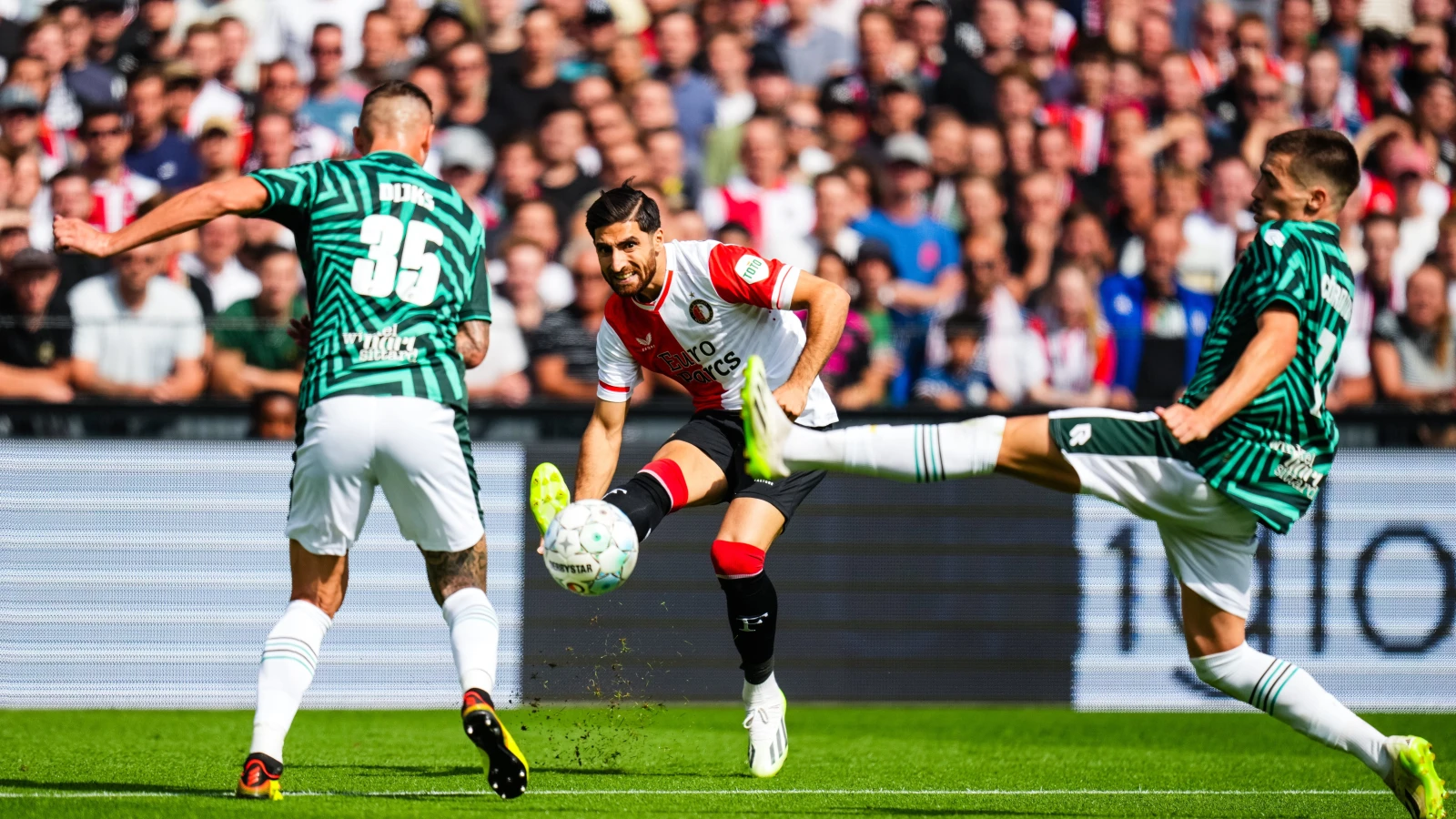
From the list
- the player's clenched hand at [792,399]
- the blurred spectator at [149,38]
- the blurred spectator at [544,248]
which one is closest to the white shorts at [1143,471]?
the player's clenched hand at [792,399]

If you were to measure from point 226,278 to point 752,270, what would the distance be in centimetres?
526

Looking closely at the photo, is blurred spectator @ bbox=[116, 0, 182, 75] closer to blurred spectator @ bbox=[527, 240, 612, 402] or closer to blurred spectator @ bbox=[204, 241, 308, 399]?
blurred spectator @ bbox=[204, 241, 308, 399]

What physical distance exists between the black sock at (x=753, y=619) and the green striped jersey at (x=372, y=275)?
5.93 feet

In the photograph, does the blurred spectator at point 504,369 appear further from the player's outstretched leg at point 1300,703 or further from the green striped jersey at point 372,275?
the player's outstretched leg at point 1300,703

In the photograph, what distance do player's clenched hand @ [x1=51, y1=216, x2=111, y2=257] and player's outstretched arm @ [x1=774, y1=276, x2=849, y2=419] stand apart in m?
2.34

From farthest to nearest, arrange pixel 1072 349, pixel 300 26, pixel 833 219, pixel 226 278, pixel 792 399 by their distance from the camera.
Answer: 1. pixel 300 26
2. pixel 833 219
3. pixel 226 278
4. pixel 1072 349
5. pixel 792 399

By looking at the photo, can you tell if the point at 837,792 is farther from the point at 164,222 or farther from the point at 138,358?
the point at 138,358

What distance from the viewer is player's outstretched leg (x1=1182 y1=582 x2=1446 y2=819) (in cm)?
540

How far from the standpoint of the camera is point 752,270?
680 cm

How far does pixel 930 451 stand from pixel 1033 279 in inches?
261

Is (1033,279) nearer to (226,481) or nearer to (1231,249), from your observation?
(1231,249)

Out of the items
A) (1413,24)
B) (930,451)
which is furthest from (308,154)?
(1413,24)

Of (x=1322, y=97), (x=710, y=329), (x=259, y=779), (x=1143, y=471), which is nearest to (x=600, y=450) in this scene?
(x=710, y=329)

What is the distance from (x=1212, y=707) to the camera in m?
9.75
